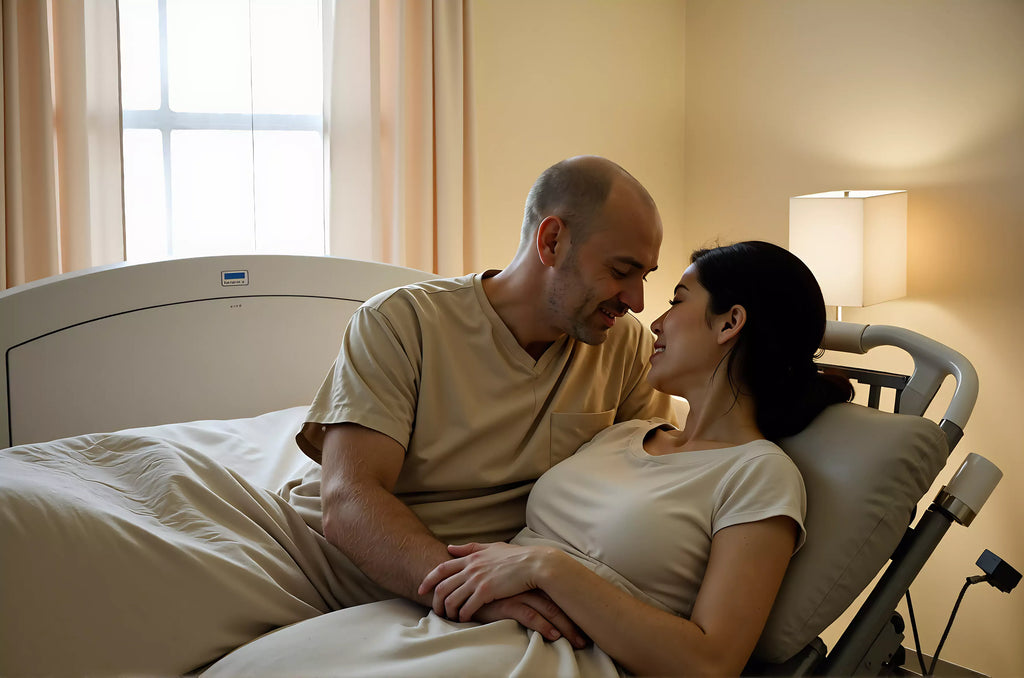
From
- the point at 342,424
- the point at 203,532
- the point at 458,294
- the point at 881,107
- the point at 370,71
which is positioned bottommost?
the point at 203,532

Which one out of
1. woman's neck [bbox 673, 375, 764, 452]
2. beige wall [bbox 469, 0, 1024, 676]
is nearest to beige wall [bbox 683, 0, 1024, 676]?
beige wall [bbox 469, 0, 1024, 676]

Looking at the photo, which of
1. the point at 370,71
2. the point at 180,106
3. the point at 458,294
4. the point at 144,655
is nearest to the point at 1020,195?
the point at 458,294

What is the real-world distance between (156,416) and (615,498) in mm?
1401

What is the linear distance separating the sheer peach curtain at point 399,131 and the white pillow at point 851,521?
2.02 meters

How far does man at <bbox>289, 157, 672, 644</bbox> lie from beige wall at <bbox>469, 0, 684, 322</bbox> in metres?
1.53

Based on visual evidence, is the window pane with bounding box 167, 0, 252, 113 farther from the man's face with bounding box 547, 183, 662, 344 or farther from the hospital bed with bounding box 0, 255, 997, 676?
the man's face with bounding box 547, 183, 662, 344

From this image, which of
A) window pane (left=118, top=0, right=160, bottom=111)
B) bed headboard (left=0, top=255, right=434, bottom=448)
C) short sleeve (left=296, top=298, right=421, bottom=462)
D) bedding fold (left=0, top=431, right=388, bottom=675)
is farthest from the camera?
window pane (left=118, top=0, right=160, bottom=111)

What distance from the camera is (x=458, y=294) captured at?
1629 millimetres

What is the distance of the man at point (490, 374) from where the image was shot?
1457 millimetres

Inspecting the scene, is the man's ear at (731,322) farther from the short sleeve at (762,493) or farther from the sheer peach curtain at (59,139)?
the sheer peach curtain at (59,139)

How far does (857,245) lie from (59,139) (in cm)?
248

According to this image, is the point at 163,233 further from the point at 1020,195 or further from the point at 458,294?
the point at 1020,195

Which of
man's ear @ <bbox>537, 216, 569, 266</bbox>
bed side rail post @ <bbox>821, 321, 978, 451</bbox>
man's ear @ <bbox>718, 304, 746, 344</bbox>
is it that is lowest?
bed side rail post @ <bbox>821, 321, 978, 451</bbox>

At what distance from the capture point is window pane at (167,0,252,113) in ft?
9.41
